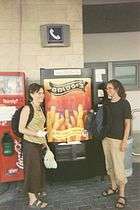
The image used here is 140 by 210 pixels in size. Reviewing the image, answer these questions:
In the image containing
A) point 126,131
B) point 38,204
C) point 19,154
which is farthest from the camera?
point 19,154

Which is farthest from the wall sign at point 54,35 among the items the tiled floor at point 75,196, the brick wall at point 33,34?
the tiled floor at point 75,196

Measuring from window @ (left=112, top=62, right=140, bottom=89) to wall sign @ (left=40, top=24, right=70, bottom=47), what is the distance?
2.64 m

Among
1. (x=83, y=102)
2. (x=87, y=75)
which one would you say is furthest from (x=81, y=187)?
(x=87, y=75)

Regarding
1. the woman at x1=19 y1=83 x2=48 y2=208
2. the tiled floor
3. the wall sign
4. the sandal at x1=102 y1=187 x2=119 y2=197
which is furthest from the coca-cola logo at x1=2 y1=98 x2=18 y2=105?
the sandal at x1=102 y1=187 x2=119 y2=197

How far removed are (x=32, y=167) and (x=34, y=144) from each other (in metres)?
0.31

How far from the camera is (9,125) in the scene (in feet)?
19.2

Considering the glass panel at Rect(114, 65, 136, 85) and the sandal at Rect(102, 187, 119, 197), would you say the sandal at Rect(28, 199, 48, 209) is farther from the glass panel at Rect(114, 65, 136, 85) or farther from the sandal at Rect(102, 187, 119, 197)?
the glass panel at Rect(114, 65, 136, 85)

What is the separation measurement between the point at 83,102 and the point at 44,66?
3.56 ft

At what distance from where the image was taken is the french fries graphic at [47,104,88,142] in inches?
231

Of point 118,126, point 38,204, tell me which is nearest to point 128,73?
point 118,126

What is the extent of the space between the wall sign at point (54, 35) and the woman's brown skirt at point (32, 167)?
1982mm

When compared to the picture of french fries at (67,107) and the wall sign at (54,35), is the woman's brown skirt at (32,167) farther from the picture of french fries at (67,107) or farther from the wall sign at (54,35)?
the wall sign at (54,35)

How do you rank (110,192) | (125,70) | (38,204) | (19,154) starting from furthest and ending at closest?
(125,70), (19,154), (110,192), (38,204)

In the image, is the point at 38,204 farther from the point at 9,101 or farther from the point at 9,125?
the point at 9,101
